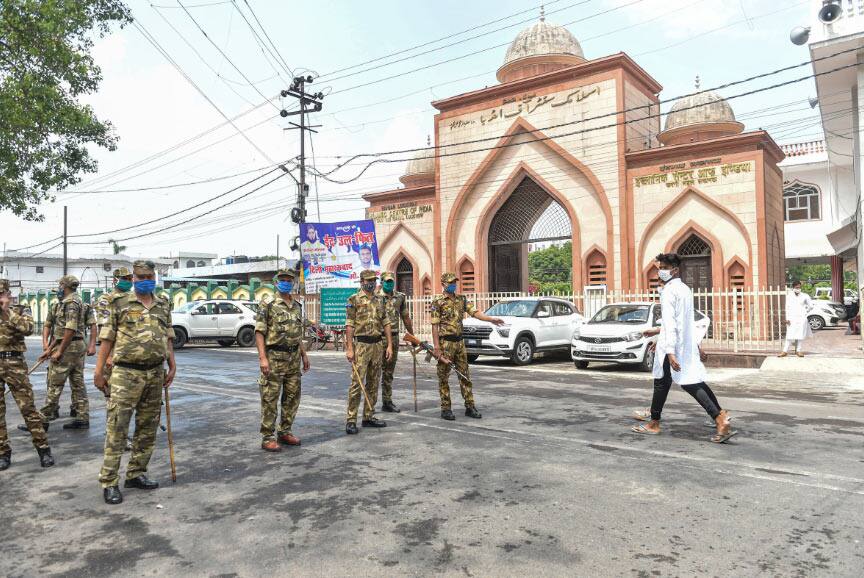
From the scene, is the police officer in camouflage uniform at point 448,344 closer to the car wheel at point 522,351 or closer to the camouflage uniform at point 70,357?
the camouflage uniform at point 70,357

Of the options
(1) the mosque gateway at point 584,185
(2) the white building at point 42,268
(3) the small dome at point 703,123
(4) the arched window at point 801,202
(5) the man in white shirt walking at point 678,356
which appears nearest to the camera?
(5) the man in white shirt walking at point 678,356

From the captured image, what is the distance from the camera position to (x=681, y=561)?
3.15 metres

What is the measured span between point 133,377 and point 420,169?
2332 cm

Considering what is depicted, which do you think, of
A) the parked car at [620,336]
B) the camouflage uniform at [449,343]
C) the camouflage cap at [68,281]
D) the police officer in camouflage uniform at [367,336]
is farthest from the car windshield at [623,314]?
the camouflage cap at [68,281]

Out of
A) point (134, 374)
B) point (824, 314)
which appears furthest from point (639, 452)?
point (824, 314)

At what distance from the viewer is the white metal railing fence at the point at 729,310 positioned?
15.1m

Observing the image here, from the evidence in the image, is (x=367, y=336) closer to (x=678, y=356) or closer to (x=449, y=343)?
(x=449, y=343)

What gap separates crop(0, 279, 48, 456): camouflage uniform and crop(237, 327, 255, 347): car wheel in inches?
609

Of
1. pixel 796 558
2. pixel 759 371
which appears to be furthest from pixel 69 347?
pixel 759 371

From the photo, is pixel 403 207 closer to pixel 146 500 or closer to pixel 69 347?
pixel 69 347

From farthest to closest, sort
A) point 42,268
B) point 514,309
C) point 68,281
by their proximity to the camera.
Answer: point 42,268 → point 514,309 → point 68,281

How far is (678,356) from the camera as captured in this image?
593 cm

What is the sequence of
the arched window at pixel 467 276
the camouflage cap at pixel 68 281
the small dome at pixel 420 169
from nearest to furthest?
the camouflage cap at pixel 68 281
the arched window at pixel 467 276
the small dome at pixel 420 169

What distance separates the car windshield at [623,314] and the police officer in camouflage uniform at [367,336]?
7.87m
